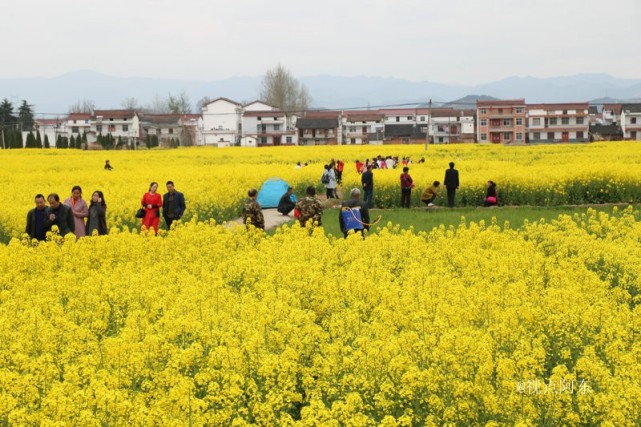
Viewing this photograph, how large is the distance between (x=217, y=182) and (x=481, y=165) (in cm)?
1516

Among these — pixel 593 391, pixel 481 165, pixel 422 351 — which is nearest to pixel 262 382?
pixel 422 351

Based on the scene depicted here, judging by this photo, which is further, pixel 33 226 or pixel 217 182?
pixel 217 182

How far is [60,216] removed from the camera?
16.4 meters

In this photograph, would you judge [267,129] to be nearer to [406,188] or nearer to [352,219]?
[406,188]

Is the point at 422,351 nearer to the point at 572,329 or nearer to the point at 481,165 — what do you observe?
the point at 572,329

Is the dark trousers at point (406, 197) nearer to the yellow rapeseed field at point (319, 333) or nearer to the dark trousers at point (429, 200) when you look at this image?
the dark trousers at point (429, 200)

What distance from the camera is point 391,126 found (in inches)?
5433

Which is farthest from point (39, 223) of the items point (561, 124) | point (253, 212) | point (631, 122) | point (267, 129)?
point (631, 122)

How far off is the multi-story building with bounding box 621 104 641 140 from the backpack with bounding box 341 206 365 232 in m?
122

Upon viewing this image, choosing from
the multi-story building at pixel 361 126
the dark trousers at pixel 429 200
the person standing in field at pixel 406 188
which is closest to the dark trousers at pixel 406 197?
the person standing in field at pixel 406 188

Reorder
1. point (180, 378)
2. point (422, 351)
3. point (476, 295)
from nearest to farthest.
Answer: point (180, 378) → point (422, 351) → point (476, 295)

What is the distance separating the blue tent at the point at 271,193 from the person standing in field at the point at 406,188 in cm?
502

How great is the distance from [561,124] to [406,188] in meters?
108

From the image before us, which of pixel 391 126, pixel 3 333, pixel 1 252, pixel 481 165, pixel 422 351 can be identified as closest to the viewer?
pixel 422 351
